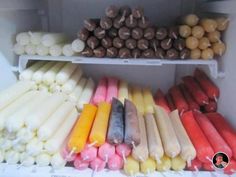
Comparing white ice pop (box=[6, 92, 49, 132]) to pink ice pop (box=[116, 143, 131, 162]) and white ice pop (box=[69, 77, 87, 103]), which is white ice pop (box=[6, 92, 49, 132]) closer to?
white ice pop (box=[69, 77, 87, 103])

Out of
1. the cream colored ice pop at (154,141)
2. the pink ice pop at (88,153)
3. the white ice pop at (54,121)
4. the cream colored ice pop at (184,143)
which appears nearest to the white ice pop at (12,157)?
the white ice pop at (54,121)

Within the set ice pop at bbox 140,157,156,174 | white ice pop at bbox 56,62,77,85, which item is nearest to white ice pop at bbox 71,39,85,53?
white ice pop at bbox 56,62,77,85

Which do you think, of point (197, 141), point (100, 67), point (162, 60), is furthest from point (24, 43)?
point (197, 141)

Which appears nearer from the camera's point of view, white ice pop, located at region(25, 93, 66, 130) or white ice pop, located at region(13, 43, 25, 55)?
white ice pop, located at region(25, 93, 66, 130)

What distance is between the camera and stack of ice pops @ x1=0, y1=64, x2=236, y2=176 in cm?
89

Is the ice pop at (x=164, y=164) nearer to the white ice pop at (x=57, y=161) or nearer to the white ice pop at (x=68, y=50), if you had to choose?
the white ice pop at (x=57, y=161)

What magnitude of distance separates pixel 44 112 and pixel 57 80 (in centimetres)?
31

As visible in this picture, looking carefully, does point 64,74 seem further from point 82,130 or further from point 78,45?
point 82,130

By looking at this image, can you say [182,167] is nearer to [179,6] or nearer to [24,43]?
[24,43]

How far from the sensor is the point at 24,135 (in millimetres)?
881

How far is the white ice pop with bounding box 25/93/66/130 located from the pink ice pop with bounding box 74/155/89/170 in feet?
0.57

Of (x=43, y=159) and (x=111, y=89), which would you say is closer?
(x=43, y=159)

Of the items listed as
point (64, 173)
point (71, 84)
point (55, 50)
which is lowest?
point (64, 173)

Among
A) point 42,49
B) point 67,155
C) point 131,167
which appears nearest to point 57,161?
point 67,155
